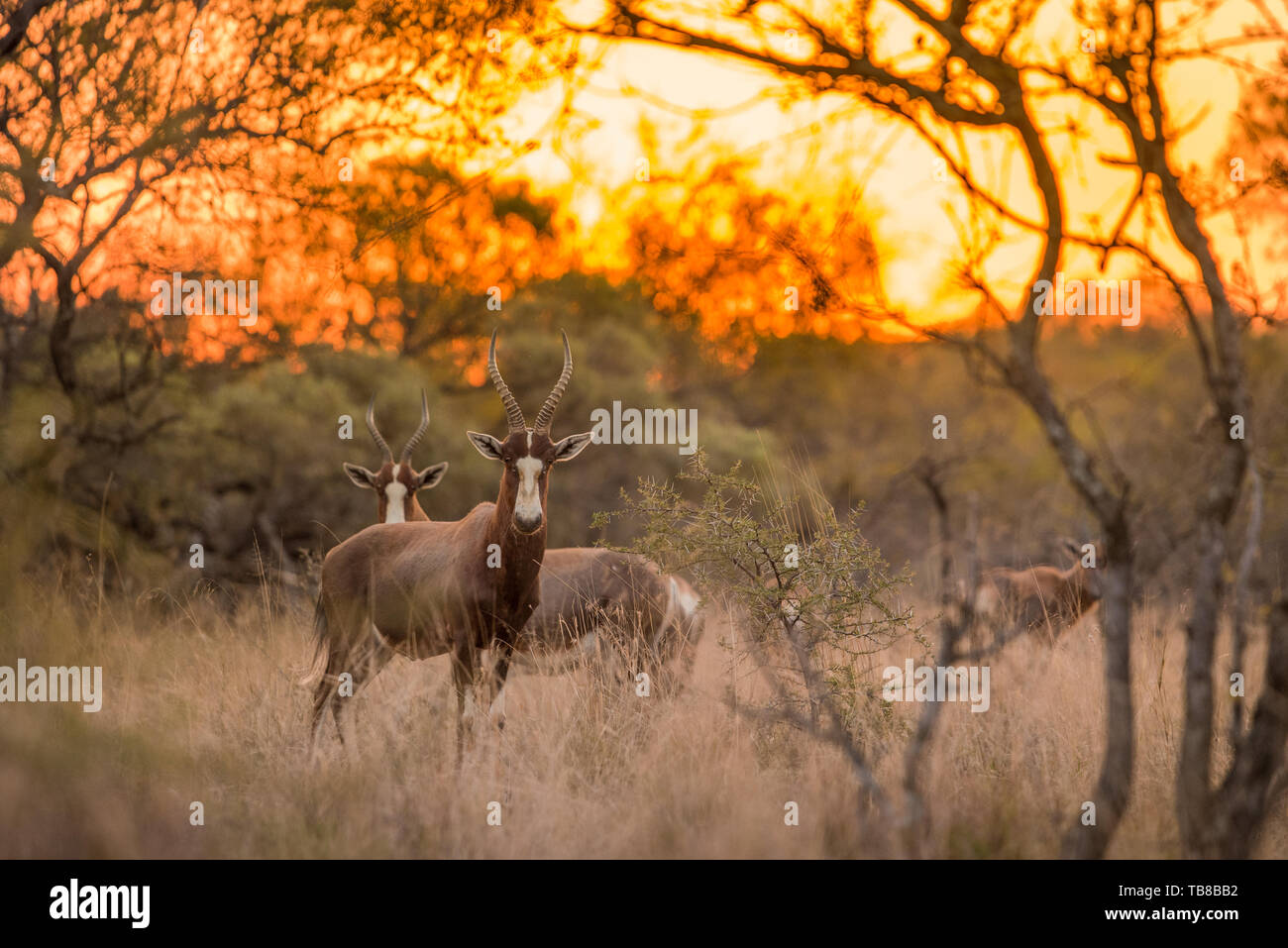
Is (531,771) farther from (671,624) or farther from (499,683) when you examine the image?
(671,624)

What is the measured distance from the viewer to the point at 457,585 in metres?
7.35

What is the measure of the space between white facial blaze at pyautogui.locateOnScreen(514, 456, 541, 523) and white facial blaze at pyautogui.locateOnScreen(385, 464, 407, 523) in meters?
3.87

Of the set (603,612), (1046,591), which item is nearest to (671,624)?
(603,612)

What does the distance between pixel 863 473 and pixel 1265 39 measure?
52.7 feet

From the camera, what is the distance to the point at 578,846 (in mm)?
4961

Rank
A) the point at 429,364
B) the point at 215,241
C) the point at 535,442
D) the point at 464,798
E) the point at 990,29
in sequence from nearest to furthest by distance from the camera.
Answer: the point at 990,29 < the point at 464,798 < the point at 535,442 < the point at 215,241 < the point at 429,364

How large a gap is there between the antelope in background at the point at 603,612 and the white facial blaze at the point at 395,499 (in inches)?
95.4

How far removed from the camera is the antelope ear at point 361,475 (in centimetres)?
1141

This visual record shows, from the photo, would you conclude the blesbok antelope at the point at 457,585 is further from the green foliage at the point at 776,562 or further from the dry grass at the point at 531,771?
the green foliage at the point at 776,562

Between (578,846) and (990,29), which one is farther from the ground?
(990,29)
